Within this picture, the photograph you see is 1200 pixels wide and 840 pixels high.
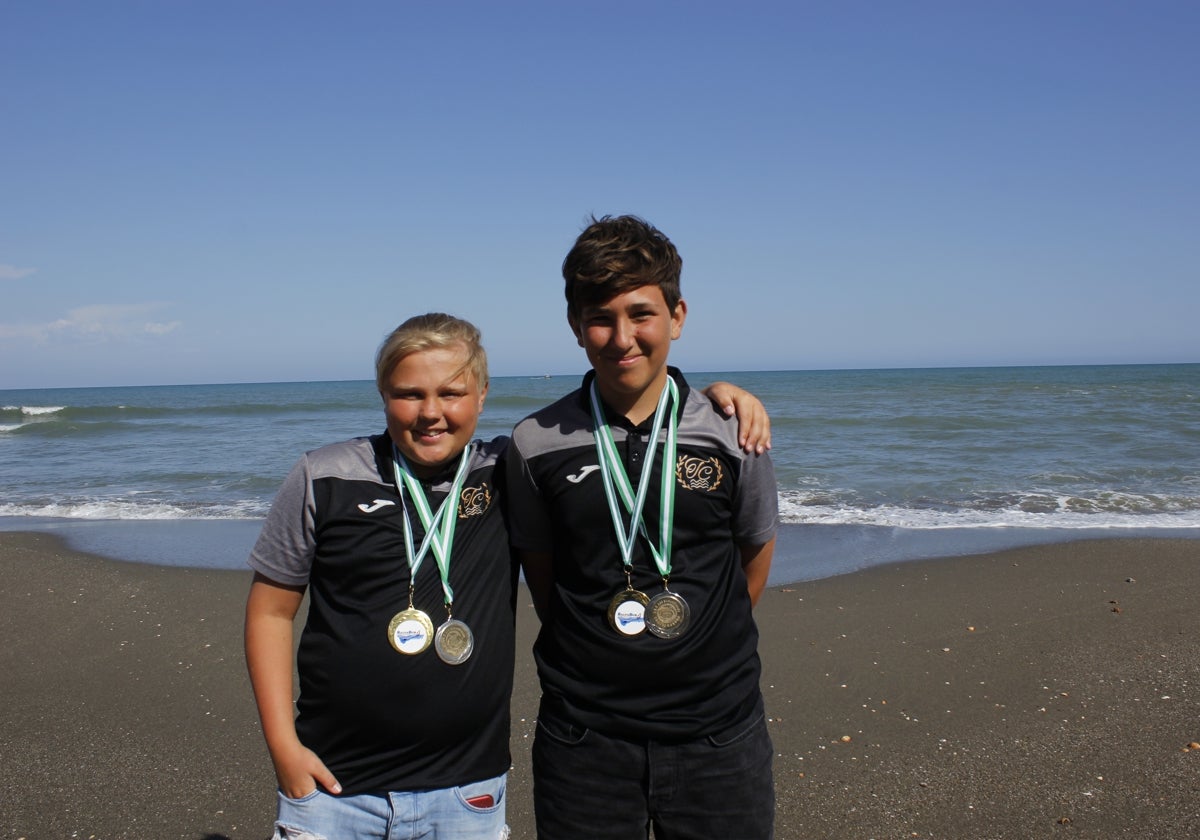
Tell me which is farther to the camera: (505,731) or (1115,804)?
(1115,804)

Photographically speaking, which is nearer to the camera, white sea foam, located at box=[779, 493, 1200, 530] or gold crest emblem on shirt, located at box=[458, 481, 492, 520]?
gold crest emblem on shirt, located at box=[458, 481, 492, 520]

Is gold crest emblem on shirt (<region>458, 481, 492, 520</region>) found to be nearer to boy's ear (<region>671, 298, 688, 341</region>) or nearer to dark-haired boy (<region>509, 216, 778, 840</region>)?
dark-haired boy (<region>509, 216, 778, 840</region>)

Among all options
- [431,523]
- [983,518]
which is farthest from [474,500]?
[983,518]

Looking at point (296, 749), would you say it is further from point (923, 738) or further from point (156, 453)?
point (156, 453)

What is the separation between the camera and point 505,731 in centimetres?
241

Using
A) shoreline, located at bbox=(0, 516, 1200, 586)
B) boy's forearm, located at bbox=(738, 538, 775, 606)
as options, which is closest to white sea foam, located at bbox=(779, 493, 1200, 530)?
shoreline, located at bbox=(0, 516, 1200, 586)

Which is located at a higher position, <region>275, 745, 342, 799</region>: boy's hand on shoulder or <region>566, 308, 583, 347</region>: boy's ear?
<region>566, 308, 583, 347</region>: boy's ear

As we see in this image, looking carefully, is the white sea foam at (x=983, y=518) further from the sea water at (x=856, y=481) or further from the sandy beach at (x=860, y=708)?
the sandy beach at (x=860, y=708)

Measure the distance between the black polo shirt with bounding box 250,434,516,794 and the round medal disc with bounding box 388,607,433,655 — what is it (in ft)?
0.07

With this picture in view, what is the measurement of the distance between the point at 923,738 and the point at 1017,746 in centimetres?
44

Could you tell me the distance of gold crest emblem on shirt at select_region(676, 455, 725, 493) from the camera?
232cm

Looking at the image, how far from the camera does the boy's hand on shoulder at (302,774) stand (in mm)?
2176

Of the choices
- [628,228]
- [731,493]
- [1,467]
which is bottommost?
[1,467]

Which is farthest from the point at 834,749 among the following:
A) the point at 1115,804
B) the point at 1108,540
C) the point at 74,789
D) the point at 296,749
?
the point at 1108,540
